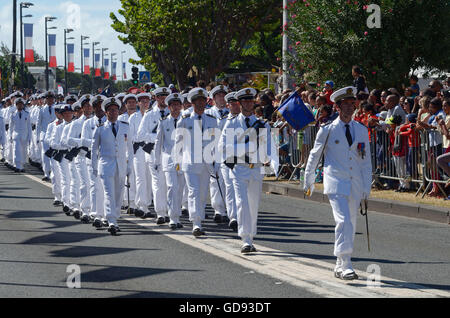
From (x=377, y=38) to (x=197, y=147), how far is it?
368 inches

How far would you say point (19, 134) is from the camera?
2491 cm

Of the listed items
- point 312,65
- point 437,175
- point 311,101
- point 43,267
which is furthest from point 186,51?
point 43,267

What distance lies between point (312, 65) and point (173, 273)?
41.9ft

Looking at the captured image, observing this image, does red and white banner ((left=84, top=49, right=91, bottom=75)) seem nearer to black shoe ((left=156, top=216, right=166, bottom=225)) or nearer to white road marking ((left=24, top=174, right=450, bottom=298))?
black shoe ((left=156, top=216, right=166, bottom=225))

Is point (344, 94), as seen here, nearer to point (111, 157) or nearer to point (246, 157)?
point (246, 157)

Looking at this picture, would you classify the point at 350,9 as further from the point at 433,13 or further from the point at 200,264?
the point at 200,264

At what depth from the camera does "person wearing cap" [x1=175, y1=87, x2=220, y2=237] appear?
12023 millimetres

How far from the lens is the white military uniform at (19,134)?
24531mm

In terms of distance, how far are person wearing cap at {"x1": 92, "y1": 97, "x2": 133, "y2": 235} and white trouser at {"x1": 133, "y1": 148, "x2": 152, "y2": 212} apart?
5.68 feet

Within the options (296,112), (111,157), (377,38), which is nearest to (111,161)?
(111,157)

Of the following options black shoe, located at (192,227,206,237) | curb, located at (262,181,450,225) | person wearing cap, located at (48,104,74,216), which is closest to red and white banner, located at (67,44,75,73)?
curb, located at (262,181,450,225)

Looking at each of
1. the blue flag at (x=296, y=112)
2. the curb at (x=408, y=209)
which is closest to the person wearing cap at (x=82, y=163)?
the blue flag at (x=296, y=112)

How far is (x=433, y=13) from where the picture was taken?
20.2 meters

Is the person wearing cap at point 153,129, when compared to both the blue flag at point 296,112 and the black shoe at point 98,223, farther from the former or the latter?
the blue flag at point 296,112
